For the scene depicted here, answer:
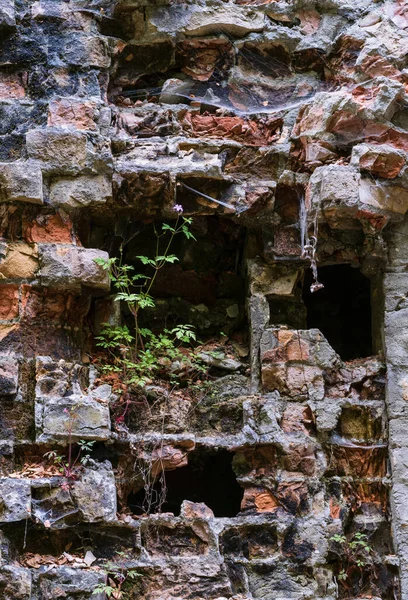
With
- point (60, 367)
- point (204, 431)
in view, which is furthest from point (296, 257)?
point (60, 367)

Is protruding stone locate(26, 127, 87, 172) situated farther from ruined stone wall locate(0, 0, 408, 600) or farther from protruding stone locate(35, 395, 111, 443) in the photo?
protruding stone locate(35, 395, 111, 443)

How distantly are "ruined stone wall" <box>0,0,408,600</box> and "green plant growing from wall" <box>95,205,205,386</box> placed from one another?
0.39 ft

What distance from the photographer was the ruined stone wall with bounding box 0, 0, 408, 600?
17.3 ft

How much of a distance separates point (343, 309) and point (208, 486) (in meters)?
1.82

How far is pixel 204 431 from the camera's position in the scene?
19.1 feet

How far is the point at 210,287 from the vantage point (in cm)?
653

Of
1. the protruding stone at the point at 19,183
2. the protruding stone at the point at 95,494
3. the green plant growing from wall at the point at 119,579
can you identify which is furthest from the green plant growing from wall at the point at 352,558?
the protruding stone at the point at 19,183

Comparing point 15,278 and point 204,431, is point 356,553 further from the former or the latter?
point 15,278

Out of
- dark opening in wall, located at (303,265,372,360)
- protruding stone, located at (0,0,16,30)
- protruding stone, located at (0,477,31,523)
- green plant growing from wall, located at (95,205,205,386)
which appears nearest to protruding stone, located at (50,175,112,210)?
green plant growing from wall, located at (95,205,205,386)

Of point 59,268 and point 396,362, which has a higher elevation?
point 59,268

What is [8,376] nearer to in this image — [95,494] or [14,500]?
[14,500]

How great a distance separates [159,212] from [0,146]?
1156mm

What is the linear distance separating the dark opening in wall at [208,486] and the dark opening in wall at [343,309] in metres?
1.34

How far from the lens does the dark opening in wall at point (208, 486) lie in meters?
6.27
